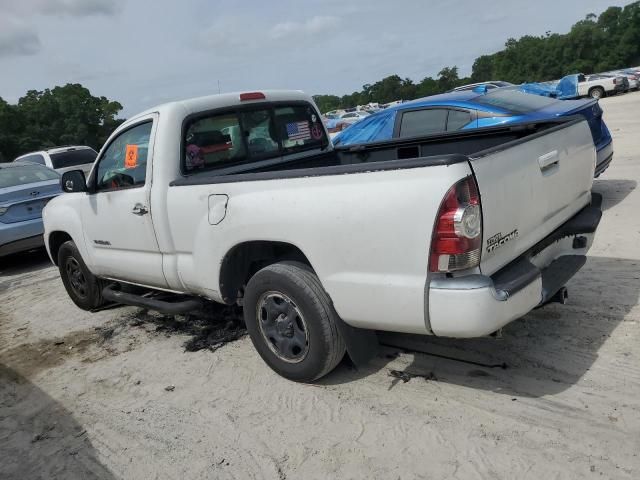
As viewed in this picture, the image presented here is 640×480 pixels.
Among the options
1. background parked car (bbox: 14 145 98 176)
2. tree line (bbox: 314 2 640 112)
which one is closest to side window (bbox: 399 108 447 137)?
background parked car (bbox: 14 145 98 176)

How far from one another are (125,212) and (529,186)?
3.15 metres

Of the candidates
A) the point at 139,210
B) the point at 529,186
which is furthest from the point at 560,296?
the point at 139,210

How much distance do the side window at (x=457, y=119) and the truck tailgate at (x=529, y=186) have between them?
10.1 ft

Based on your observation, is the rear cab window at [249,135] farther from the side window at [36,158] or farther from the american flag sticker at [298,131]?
the side window at [36,158]

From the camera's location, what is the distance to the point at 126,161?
15.4 feet

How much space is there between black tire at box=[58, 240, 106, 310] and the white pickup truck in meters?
0.32

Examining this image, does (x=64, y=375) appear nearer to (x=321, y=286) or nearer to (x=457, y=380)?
(x=321, y=286)

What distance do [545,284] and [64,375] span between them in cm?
378

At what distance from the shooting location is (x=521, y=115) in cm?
683

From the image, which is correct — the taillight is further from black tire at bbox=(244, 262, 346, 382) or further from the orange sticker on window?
the orange sticker on window

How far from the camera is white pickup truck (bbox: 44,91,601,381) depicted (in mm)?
2836

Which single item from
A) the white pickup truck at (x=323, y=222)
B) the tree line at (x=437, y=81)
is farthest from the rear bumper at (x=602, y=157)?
the tree line at (x=437, y=81)

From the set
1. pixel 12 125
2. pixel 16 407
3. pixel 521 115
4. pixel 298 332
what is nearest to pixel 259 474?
pixel 298 332

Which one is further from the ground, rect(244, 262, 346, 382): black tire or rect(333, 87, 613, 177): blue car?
rect(333, 87, 613, 177): blue car
